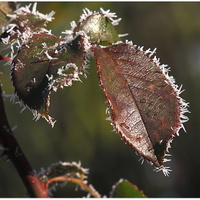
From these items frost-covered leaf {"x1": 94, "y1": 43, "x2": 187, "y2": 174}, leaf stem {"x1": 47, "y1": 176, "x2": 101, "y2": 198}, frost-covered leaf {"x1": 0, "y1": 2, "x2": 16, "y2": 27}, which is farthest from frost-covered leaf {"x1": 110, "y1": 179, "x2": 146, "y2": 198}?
frost-covered leaf {"x1": 0, "y1": 2, "x2": 16, "y2": 27}

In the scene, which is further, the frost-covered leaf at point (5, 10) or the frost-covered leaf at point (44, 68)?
the frost-covered leaf at point (5, 10)

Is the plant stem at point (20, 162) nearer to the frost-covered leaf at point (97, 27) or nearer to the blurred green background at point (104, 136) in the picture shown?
the frost-covered leaf at point (97, 27)

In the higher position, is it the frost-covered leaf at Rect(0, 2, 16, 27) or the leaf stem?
the frost-covered leaf at Rect(0, 2, 16, 27)

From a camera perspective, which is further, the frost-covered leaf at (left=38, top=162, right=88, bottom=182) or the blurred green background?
the blurred green background

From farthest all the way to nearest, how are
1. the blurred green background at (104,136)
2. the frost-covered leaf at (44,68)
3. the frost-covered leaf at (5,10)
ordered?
1. the blurred green background at (104,136)
2. the frost-covered leaf at (5,10)
3. the frost-covered leaf at (44,68)

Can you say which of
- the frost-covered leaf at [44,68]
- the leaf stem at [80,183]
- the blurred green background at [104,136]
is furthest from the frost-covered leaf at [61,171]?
the blurred green background at [104,136]

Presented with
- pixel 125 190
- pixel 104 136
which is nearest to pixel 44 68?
pixel 125 190

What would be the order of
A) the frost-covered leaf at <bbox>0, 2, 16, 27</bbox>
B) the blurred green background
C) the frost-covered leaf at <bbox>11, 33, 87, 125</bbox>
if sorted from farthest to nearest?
the blurred green background < the frost-covered leaf at <bbox>0, 2, 16, 27</bbox> < the frost-covered leaf at <bbox>11, 33, 87, 125</bbox>

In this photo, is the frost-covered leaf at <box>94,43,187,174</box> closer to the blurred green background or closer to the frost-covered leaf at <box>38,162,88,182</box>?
the frost-covered leaf at <box>38,162,88,182</box>
